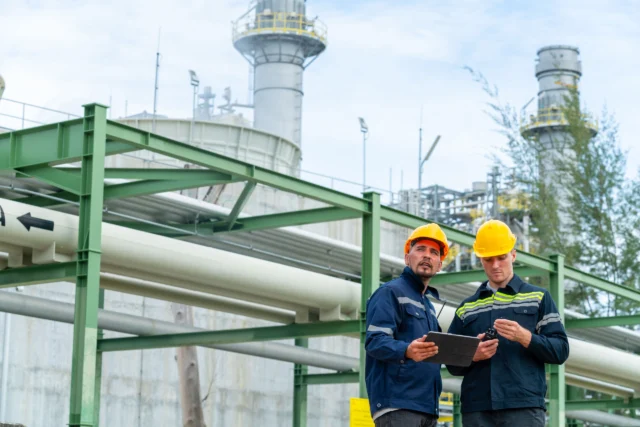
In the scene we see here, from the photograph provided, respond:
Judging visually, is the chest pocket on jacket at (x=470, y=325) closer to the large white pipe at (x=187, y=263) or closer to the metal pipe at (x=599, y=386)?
the large white pipe at (x=187, y=263)

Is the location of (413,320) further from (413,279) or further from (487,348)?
(487,348)

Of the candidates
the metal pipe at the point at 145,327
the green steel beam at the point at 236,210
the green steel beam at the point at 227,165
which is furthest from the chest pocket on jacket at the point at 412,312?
the metal pipe at the point at 145,327

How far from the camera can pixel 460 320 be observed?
6039mm

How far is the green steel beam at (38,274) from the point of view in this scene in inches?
453

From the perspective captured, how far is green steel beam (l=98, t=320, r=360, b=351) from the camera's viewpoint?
15070 mm

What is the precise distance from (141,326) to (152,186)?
14.2 ft

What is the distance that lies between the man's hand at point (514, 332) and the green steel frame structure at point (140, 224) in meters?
6.21

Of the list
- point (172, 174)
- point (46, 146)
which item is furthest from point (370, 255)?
point (46, 146)

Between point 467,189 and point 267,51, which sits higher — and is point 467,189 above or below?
below

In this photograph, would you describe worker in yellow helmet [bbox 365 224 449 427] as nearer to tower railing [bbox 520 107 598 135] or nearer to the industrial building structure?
the industrial building structure

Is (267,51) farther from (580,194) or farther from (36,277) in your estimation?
(36,277)

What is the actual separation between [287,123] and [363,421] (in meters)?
29.1

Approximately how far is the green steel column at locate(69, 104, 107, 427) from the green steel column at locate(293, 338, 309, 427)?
11130 millimetres

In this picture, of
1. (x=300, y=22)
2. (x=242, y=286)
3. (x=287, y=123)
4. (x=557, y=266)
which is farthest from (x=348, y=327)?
(x=300, y=22)
